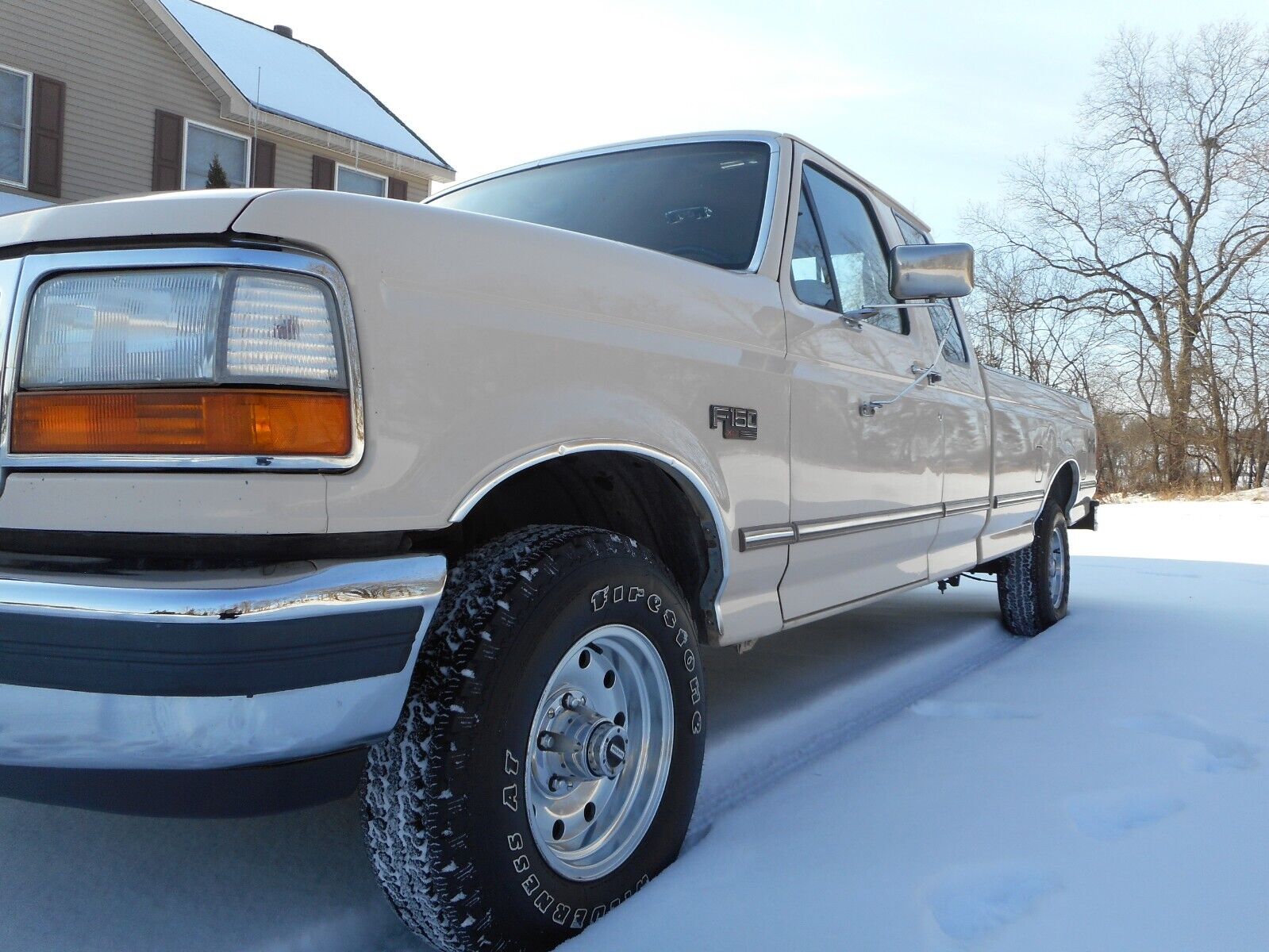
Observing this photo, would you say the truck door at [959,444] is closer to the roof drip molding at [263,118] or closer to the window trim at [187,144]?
the window trim at [187,144]

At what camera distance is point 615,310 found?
1.98 m

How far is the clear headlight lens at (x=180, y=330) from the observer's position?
4.67ft

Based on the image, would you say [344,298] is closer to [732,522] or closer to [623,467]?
[623,467]

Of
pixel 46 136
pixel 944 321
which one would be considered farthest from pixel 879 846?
pixel 46 136

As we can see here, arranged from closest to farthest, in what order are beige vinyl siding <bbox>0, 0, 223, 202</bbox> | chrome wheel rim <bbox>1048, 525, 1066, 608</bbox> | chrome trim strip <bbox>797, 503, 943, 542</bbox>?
chrome trim strip <bbox>797, 503, 943, 542</bbox>
chrome wheel rim <bbox>1048, 525, 1066, 608</bbox>
beige vinyl siding <bbox>0, 0, 223, 202</bbox>

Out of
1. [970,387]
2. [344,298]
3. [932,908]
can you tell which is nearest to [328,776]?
[344,298]

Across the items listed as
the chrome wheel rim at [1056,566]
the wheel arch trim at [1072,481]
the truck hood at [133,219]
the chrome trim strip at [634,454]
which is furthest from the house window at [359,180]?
the truck hood at [133,219]

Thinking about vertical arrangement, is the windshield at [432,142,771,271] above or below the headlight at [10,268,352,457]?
above

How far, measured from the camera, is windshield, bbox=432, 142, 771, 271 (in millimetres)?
2766

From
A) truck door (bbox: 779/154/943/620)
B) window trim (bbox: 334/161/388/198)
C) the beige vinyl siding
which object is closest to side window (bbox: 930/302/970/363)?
truck door (bbox: 779/154/943/620)

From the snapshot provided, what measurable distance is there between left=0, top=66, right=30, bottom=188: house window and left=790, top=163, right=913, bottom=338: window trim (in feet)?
39.9

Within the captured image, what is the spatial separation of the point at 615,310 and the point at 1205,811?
73.9 inches

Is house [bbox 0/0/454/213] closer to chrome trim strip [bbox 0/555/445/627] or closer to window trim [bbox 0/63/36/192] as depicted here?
window trim [bbox 0/63/36/192]

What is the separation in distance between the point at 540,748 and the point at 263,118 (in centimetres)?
1469
